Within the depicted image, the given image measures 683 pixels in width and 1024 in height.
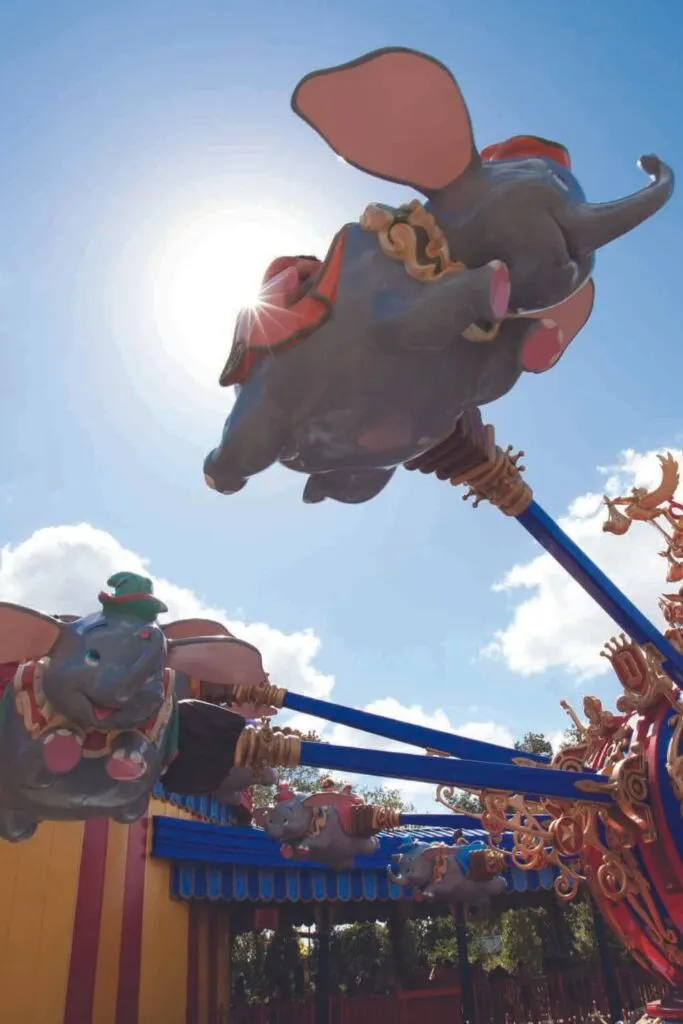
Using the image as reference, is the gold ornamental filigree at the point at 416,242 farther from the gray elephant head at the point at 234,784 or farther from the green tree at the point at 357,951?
the green tree at the point at 357,951

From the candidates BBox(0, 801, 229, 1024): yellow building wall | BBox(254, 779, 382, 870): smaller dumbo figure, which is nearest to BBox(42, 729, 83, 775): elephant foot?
BBox(254, 779, 382, 870): smaller dumbo figure

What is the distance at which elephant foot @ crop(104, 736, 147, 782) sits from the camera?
70.4 inches

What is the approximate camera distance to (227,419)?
167cm

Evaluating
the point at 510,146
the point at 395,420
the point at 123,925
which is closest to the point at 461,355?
the point at 395,420

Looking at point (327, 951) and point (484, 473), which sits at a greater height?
point (484, 473)

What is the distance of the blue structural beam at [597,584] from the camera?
310 cm

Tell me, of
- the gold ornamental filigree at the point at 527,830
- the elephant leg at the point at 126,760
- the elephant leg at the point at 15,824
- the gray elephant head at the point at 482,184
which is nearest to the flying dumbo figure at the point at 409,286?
the gray elephant head at the point at 482,184

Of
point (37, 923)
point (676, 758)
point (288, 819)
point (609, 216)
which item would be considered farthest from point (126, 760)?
point (37, 923)

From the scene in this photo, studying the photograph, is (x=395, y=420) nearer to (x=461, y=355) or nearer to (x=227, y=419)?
(x=461, y=355)

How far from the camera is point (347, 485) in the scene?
2000 millimetres

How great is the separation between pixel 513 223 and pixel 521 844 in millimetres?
3810

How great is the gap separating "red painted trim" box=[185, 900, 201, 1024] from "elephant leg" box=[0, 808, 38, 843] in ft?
25.1

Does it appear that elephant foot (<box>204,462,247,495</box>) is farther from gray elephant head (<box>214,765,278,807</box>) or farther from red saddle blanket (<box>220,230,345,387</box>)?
gray elephant head (<box>214,765,278,807</box>)

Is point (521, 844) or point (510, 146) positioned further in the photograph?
point (521, 844)
